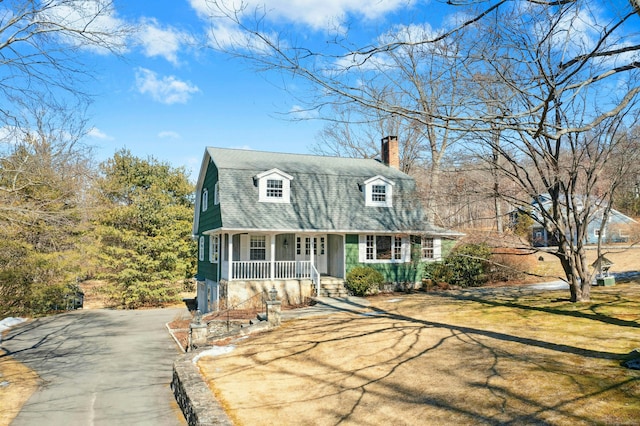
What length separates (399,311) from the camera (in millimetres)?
14594

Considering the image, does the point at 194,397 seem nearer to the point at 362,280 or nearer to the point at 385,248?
the point at 362,280

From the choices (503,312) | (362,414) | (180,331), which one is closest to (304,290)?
(180,331)

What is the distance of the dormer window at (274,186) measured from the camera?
19.8m

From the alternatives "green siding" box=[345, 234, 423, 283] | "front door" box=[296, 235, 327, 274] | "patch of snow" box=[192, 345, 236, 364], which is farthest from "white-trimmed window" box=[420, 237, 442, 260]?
"patch of snow" box=[192, 345, 236, 364]

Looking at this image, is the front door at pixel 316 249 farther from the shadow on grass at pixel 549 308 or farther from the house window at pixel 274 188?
the shadow on grass at pixel 549 308

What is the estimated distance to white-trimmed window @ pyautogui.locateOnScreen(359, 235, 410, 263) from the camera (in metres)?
20.5

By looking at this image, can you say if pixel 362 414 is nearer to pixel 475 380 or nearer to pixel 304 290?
pixel 475 380

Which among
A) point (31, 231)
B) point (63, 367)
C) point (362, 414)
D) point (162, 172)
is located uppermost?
point (162, 172)

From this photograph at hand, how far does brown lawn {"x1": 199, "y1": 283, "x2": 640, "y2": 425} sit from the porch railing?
18.3 feet

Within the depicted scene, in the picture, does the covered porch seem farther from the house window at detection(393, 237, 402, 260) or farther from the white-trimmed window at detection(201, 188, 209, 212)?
the house window at detection(393, 237, 402, 260)

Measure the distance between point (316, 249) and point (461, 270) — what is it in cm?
686

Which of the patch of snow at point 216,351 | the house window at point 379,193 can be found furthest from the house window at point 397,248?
the patch of snow at point 216,351

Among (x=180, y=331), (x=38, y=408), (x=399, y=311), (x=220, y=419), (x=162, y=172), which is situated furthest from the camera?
(x=162, y=172)

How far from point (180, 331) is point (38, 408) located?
28.9 feet
